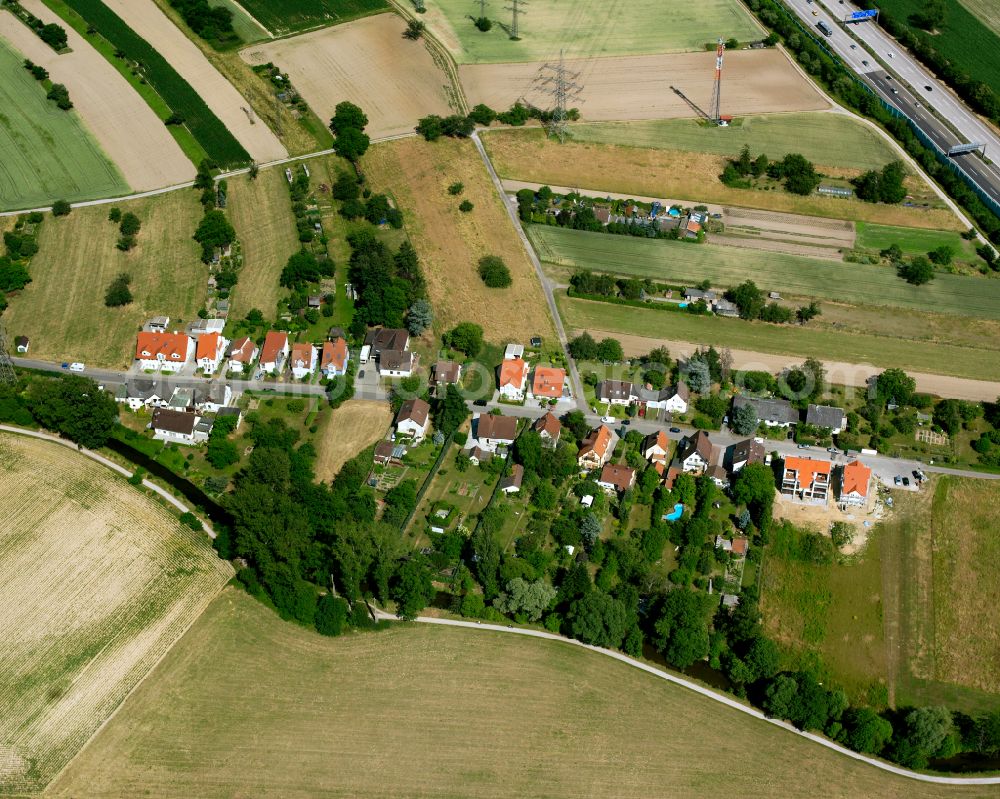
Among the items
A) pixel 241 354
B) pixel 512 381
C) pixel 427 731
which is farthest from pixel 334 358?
pixel 427 731

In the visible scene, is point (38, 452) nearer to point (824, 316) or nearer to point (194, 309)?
point (194, 309)

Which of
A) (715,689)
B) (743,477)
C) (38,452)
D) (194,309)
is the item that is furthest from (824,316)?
(38,452)

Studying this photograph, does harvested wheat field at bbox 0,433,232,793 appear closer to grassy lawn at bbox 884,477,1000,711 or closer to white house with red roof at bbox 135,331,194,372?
white house with red roof at bbox 135,331,194,372

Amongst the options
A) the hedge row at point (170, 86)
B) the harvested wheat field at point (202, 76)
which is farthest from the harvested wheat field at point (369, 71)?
the hedge row at point (170, 86)

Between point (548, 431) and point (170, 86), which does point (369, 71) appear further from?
point (548, 431)

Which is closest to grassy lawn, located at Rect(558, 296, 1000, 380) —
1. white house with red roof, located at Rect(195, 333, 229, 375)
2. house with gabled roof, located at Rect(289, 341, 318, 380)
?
house with gabled roof, located at Rect(289, 341, 318, 380)
